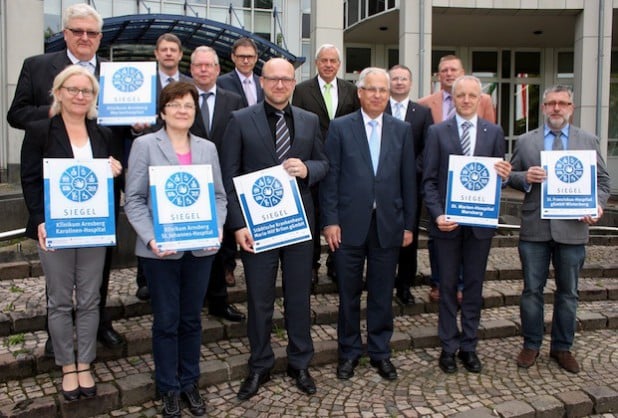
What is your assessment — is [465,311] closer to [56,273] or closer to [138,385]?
[138,385]

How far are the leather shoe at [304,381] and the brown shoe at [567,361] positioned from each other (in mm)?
2279

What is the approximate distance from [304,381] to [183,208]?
1780 millimetres

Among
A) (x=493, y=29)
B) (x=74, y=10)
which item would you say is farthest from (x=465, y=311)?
(x=493, y=29)

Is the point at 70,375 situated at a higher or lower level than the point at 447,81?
lower

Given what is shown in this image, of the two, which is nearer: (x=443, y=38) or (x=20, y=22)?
(x=20, y=22)

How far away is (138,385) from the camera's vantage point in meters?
4.28

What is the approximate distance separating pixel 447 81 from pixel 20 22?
10.8 meters

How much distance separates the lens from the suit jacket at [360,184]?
15.0 feet

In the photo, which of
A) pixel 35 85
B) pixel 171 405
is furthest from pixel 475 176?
pixel 35 85

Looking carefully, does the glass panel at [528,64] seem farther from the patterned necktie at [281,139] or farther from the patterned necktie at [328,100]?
the patterned necktie at [281,139]

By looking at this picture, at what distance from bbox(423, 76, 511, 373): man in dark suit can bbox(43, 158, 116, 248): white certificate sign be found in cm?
254

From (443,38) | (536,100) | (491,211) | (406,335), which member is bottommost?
(406,335)

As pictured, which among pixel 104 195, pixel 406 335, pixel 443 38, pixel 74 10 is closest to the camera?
pixel 104 195

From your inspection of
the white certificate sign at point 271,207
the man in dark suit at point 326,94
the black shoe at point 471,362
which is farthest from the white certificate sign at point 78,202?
the black shoe at point 471,362
